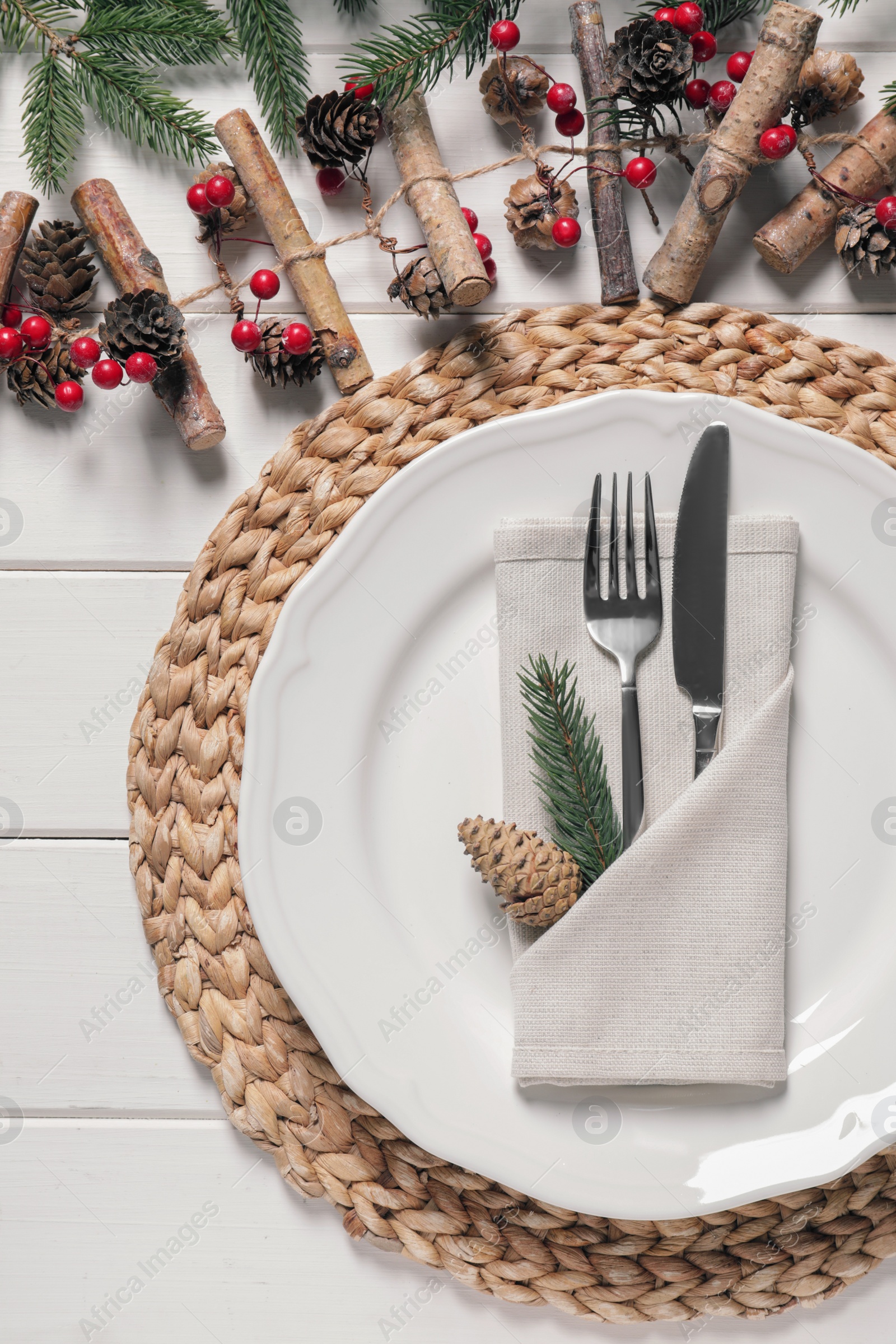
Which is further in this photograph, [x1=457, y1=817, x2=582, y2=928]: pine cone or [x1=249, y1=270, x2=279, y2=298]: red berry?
[x1=249, y1=270, x2=279, y2=298]: red berry

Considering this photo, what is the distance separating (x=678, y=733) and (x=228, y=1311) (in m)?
0.63

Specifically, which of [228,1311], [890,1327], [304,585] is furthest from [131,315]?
[890,1327]

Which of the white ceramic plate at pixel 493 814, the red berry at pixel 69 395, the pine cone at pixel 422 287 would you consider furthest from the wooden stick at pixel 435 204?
the red berry at pixel 69 395

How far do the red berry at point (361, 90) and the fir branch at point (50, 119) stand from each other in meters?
0.25

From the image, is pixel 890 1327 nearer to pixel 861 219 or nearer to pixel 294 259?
pixel 861 219

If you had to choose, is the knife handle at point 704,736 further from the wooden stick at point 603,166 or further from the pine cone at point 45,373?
the pine cone at point 45,373

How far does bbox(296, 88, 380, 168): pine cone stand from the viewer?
0.75 meters

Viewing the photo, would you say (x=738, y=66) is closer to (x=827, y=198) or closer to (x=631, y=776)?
(x=827, y=198)

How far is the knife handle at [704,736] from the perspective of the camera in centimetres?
70

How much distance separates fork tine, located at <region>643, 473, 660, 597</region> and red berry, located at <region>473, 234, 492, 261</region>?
25cm

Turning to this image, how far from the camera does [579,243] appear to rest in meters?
0.80

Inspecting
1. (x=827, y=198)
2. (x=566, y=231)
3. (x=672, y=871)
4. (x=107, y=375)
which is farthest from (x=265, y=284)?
(x=672, y=871)

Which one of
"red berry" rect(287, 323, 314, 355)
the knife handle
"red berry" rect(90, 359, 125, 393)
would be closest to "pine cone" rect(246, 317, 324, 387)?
"red berry" rect(287, 323, 314, 355)

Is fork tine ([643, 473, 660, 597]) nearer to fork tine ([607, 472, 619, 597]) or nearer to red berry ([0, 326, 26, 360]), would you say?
fork tine ([607, 472, 619, 597])
